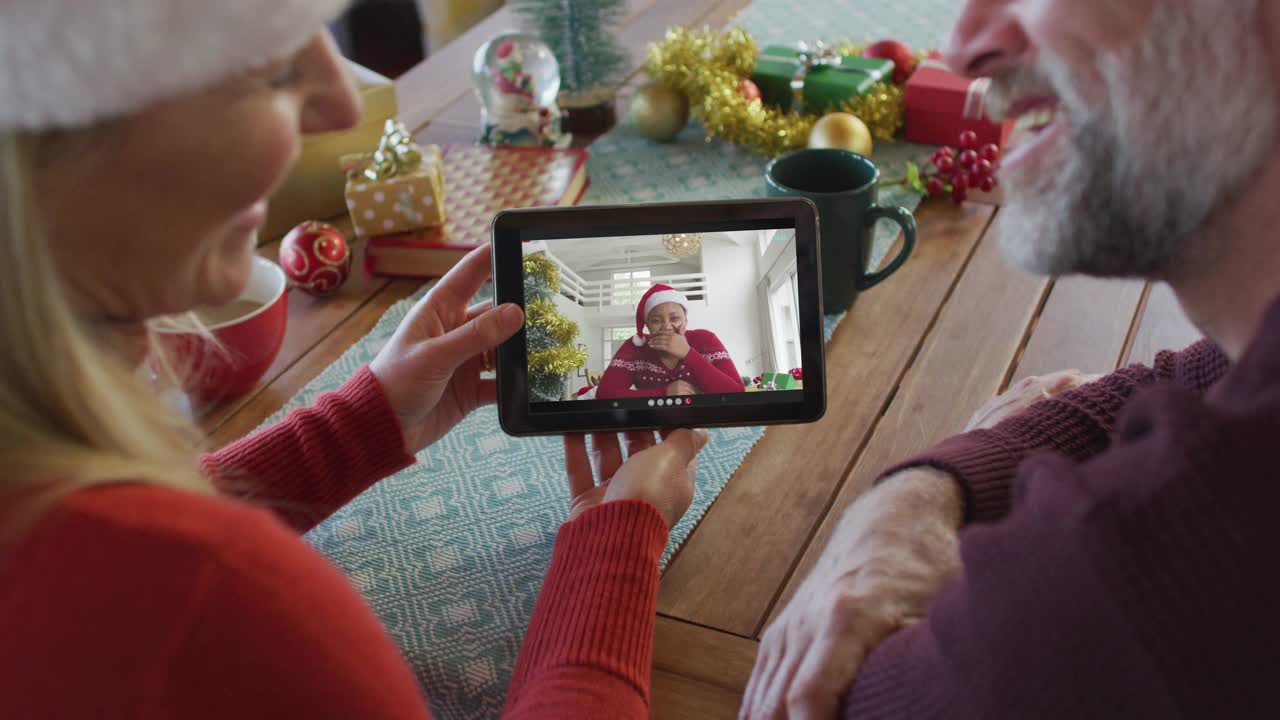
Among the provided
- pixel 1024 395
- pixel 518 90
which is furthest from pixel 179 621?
pixel 518 90

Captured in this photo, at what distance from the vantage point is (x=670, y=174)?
139cm

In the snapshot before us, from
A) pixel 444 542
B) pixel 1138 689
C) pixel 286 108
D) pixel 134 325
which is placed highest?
pixel 286 108

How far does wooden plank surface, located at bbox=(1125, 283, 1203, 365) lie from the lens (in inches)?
41.1

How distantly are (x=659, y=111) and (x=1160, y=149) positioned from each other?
3.02 feet

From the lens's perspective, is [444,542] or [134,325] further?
[444,542]

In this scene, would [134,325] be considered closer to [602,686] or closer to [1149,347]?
[602,686]

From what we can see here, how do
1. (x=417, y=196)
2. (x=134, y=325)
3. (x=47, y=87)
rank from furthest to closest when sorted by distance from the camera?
1. (x=417, y=196)
2. (x=134, y=325)
3. (x=47, y=87)

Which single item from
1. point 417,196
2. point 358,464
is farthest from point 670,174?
point 358,464

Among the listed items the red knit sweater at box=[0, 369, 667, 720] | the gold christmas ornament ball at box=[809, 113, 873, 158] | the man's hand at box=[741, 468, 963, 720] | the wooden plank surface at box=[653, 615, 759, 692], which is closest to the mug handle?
the gold christmas ornament ball at box=[809, 113, 873, 158]

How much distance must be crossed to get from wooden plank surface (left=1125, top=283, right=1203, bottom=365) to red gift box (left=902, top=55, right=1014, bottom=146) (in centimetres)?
35

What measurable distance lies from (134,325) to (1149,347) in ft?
3.08

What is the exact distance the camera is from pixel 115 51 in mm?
388

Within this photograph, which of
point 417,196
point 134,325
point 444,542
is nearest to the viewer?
point 134,325

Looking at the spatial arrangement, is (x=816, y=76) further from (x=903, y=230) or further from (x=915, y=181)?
(x=903, y=230)
